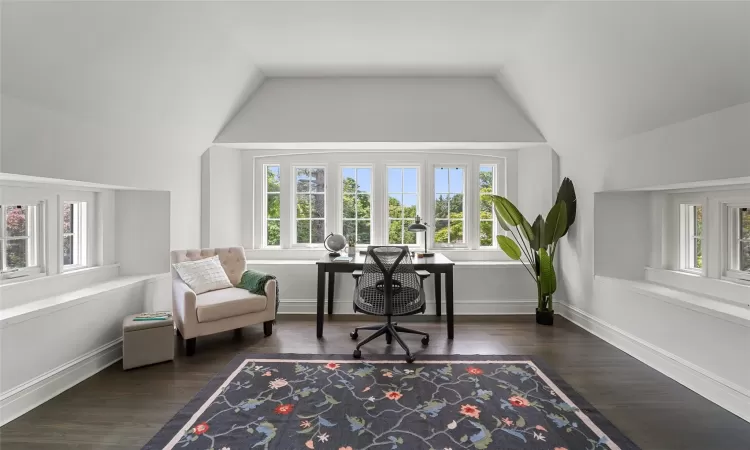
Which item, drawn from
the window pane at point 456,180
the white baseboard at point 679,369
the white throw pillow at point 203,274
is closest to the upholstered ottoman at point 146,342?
the white throw pillow at point 203,274

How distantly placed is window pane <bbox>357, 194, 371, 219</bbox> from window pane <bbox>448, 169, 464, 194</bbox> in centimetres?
117

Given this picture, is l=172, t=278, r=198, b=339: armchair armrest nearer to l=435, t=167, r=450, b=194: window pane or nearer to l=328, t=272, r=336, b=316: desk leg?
l=328, t=272, r=336, b=316: desk leg

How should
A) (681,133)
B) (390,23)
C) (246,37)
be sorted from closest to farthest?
1. (681,133)
2. (390,23)
3. (246,37)

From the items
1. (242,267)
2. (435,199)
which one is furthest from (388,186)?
(242,267)

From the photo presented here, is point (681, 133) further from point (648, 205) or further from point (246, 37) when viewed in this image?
point (246, 37)

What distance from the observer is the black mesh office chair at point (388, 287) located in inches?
122

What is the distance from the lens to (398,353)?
3.21 m

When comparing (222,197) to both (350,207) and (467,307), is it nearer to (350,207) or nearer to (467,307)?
(350,207)

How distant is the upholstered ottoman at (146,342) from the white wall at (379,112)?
2.15m

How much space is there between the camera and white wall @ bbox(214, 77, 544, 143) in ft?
13.1

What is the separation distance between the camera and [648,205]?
3.68 metres

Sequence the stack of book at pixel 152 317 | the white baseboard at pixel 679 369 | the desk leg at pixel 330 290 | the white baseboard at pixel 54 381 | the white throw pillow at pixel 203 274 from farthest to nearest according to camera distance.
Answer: the desk leg at pixel 330 290, the white throw pillow at pixel 203 274, the stack of book at pixel 152 317, the white baseboard at pixel 679 369, the white baseboard at pixel 54 381

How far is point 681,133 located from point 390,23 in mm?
2371

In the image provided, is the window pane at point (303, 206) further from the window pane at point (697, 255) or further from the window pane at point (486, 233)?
the window pane at point (697, 255)
